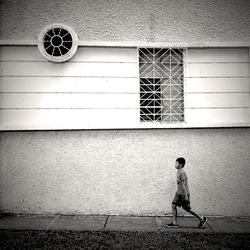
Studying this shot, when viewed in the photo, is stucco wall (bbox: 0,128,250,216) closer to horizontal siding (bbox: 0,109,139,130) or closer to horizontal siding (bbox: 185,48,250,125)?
horizontal siding (bbox: 0,109,139,130)

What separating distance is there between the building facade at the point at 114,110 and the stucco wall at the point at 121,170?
0.07 feet

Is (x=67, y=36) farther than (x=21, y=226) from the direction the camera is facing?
Yes

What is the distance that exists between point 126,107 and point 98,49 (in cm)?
139

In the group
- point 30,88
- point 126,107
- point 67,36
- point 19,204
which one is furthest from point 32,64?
point 19,204

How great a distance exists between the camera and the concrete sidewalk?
4.84 meters

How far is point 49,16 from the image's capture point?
5.71 m

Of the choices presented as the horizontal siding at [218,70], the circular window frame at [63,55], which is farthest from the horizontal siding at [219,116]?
the circular window frame at [63,55]

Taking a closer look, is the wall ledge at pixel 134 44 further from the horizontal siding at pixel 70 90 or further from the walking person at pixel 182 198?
the walking person at pixel 182 198

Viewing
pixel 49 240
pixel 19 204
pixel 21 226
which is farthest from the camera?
pixel 19 204

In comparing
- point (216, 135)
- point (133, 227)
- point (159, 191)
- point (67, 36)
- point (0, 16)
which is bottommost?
point (133, 227)

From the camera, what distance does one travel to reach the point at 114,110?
576cm

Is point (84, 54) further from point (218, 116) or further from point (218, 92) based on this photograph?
point (218, 116)

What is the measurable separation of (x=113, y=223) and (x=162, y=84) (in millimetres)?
3060

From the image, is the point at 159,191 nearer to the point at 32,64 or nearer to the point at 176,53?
the point at 176,53
